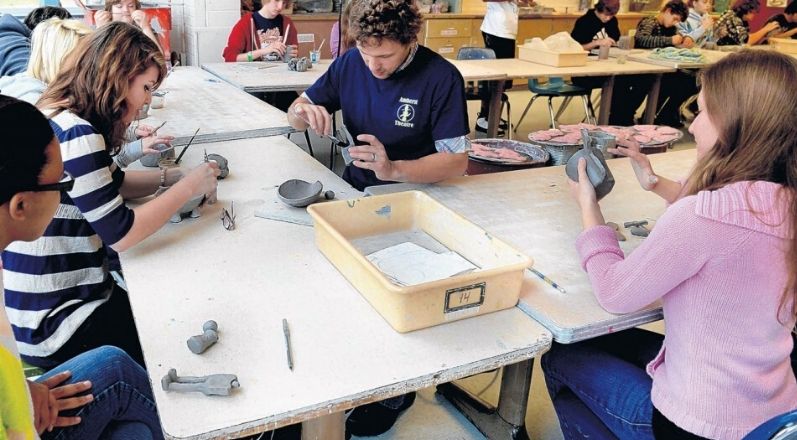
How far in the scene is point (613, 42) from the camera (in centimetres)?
567

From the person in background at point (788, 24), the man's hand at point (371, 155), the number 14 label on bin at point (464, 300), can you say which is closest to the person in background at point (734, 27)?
the person in background at point (788, 24)

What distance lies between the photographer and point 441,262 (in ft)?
4.57

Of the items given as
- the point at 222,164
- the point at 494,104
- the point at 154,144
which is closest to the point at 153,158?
the point at 154,144

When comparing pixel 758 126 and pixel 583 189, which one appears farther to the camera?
pixel 583 189

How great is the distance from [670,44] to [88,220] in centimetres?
563

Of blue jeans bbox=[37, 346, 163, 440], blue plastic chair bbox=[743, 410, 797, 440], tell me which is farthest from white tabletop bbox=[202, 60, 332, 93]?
blue plastic chair bbox=[743, 410, 797, 440]

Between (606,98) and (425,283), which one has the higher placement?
(425,283)

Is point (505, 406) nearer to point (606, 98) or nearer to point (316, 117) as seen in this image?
point (316, 117)

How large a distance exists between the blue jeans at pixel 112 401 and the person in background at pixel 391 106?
0.77 m

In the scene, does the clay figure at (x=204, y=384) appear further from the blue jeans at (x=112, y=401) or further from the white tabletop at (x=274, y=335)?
the blue jeans at (x=112, y=401)

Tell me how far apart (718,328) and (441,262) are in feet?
1.80

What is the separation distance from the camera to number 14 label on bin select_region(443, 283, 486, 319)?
3.89 feet

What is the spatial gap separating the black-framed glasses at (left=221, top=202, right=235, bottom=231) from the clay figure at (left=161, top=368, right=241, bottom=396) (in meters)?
0.63

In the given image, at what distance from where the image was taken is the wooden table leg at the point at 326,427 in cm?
121
